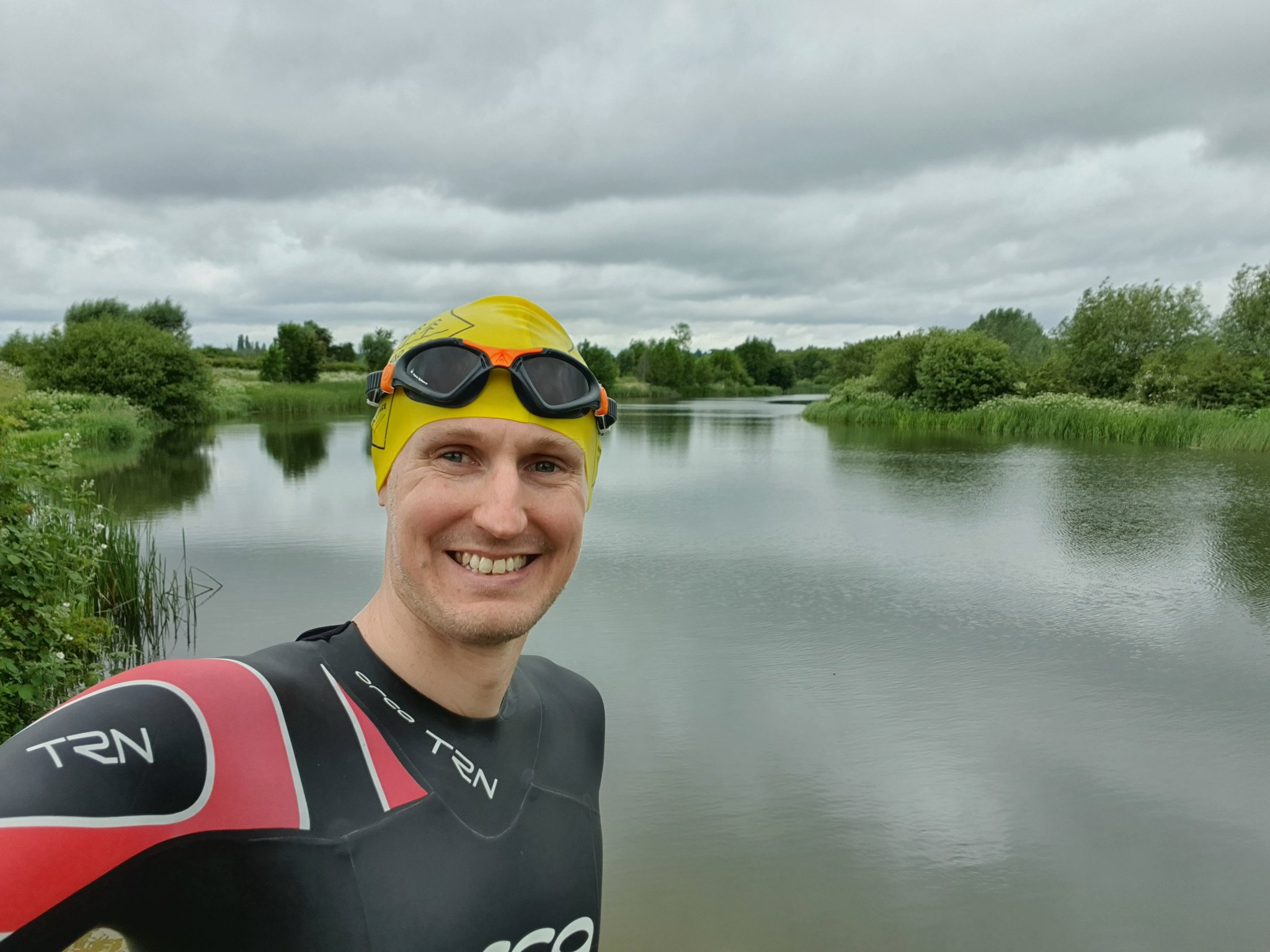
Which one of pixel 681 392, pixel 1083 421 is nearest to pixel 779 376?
pixel 681 392

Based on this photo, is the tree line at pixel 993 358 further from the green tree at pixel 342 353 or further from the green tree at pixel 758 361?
the green tree at pixel 758 361

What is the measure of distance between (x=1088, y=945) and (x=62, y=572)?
575 centimetres

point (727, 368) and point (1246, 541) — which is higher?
point (727, 368)

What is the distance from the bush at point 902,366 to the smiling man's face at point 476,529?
38387 mm

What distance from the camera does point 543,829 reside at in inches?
57.7

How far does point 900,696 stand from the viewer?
6273mm

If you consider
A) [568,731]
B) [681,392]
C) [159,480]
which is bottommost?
[159,480]

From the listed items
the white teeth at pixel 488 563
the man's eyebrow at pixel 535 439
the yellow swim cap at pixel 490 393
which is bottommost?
the white teeth at pixel 488 563

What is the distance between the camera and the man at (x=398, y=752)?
96 cm

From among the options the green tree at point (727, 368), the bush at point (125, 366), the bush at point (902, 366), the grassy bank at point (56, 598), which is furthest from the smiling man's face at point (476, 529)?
the green tree at point (727, 368)

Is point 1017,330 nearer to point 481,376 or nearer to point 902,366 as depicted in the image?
point 902,366

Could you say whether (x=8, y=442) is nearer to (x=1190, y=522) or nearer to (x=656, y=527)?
(x=656, y=527)

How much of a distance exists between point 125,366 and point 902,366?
31.1 m

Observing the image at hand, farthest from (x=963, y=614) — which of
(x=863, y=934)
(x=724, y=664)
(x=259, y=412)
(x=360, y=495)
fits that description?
(x=259, y=412)
